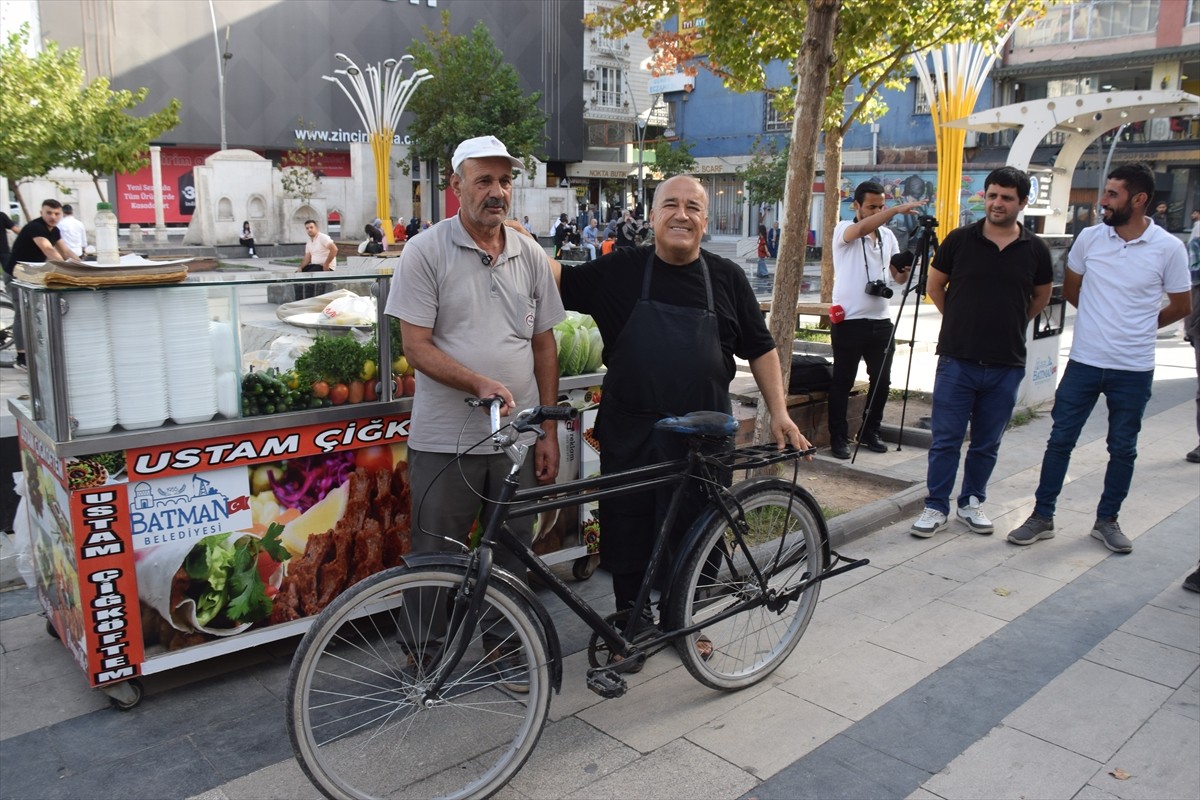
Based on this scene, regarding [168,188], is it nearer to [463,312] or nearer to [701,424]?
[463,312]

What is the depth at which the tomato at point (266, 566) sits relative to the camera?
12.4ft

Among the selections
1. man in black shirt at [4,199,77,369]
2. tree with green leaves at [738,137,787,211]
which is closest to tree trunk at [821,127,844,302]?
man in black shirt at [4,199,77,369]

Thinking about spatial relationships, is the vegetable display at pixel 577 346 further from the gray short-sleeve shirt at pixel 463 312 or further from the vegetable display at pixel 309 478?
the vegetable display at pixel 309 478

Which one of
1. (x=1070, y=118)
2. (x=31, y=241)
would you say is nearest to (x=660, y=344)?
(x=1070, y=118)

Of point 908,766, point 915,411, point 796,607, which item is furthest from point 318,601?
point 915,411

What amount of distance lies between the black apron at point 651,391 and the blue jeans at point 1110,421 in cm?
268

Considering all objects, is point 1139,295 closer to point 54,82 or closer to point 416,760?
point 416,760

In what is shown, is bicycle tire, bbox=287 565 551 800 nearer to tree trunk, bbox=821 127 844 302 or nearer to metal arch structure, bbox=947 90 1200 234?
metal arch structure, bbox=947 90 1200 234

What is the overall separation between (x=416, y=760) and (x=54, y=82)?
26950 millimetres

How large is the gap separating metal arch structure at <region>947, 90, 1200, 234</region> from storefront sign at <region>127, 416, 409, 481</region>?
29.7 feet

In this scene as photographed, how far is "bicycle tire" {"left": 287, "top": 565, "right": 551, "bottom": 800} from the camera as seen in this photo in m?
2.74

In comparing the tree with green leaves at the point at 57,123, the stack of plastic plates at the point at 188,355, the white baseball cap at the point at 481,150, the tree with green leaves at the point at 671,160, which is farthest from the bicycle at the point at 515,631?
the tree with green leaves at the point at 671,160

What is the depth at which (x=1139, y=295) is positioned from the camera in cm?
511

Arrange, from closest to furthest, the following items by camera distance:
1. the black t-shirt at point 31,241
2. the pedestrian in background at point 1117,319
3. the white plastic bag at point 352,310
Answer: the white plastic bag at point 352,310, the pedestrian in background at point 1117,319, the black t-shirt at point 31,241
